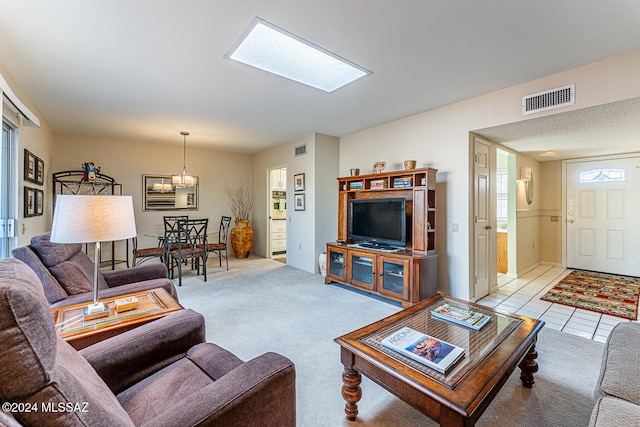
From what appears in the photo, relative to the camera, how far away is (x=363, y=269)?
384 cm

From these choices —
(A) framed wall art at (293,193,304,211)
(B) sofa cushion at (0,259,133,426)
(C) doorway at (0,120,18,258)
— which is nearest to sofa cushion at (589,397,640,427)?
(B) sofa cushion at (0,259,133,426)

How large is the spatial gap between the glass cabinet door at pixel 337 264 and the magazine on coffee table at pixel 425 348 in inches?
95.2

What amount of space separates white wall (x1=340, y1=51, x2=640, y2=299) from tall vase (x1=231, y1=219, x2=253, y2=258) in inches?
122

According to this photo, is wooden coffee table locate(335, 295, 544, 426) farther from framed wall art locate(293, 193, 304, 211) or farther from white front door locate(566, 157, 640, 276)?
white front door locate(566, 157, 640, 276)

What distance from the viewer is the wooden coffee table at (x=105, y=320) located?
57.7 inches

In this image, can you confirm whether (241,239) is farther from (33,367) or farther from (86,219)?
(33,367)

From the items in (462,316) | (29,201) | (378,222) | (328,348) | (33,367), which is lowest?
(328,348)

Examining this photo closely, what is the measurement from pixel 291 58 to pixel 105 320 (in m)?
2.32

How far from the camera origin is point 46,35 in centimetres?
210

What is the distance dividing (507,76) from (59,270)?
4.05m

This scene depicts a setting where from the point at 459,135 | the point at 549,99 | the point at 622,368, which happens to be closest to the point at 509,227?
the point at 459,135

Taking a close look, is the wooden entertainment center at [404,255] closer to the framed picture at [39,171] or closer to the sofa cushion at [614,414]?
the sofa cushion at [614,414]

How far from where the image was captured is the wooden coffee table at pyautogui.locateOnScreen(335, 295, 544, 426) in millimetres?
1165

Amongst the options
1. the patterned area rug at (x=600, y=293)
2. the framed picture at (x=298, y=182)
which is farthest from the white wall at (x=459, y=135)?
the patterned area rug at (x=600, y=293)
